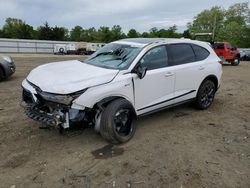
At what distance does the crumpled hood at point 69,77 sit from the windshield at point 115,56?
9.8 inches

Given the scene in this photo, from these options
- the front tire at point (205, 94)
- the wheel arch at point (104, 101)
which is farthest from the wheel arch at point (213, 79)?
the wheel arch at point (104, 101)

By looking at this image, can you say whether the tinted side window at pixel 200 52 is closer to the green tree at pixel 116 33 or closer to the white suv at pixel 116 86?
the white suv at pixel 116 86

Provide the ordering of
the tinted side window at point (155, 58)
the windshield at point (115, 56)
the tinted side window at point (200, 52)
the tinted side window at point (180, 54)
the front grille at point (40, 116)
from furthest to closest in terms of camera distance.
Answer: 1. the tinted side window at point (200, 52)
2. the tinted side window at point (180, 54)
3. the tinted side window at point (155, 58)
4. the windshield at point (115, 56)
5. the front grille at point (40, 116)

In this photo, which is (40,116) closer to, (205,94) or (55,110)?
(55,110)

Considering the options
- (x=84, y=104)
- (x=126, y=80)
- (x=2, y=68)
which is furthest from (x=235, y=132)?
(x=2, y=68)

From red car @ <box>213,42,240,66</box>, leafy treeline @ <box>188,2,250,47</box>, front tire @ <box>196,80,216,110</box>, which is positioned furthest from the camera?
leafy treeline @ <box>188,2,250,47</box>

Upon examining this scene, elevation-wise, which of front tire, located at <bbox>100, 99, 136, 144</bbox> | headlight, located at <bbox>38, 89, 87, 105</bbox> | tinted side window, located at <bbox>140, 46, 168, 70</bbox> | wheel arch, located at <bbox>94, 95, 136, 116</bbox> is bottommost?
front tire, located at <bbox>100, 99, 136, 144</bbox>

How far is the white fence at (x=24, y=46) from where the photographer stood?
43.4m

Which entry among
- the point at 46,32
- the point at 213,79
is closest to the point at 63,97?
the point at 213,79

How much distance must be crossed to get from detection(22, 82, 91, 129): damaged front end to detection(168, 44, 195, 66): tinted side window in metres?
2.17

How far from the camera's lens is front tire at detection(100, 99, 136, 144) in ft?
12.8

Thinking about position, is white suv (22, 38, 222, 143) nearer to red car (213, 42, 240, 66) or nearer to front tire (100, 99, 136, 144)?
front tire (100, 99, 136, 144)

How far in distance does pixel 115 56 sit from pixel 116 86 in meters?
0.97

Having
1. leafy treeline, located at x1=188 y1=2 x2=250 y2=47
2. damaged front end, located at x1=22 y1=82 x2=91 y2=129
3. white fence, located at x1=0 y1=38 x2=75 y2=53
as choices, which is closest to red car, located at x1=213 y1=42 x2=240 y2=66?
damaged front end, located at x1=22 y1=82 x2=91 y2=129
